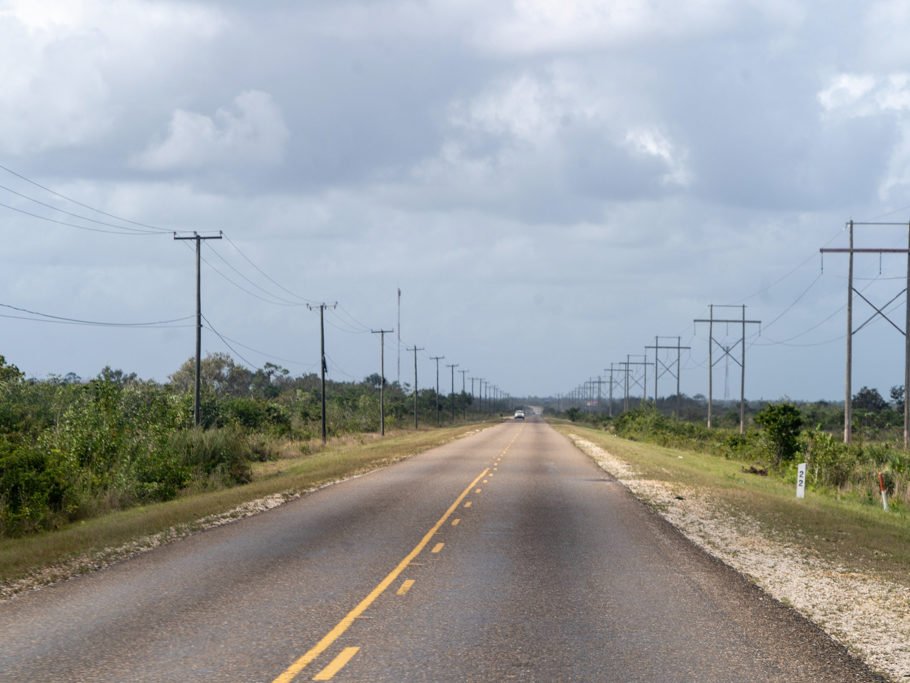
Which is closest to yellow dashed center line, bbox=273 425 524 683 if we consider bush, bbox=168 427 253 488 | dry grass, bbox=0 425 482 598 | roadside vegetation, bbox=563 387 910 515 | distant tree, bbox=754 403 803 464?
dry grass, bbox=0 425 482 598

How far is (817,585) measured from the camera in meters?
11.5

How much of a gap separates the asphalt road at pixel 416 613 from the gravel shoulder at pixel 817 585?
0.33 m

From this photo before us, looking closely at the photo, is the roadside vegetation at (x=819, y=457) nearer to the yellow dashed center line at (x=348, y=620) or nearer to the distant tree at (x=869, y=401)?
the yellow dashed center line at (x=348, y=620)

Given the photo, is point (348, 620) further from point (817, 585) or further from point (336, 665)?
point (817, 585)

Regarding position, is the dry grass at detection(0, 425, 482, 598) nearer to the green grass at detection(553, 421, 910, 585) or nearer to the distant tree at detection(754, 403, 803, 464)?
the green grass at detection(553, 421, 910, 585)

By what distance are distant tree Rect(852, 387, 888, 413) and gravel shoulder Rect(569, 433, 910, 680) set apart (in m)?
108

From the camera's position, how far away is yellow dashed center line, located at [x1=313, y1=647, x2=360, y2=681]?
23.3ft

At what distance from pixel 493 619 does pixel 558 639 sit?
3.31 feet

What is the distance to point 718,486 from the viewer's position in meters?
26.6

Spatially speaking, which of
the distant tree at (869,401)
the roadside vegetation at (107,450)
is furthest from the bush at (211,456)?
the distant tree at (869,401)

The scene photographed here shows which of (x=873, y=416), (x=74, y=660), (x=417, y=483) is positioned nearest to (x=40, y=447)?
(x=417, y=483)

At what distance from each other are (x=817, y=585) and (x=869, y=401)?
117m

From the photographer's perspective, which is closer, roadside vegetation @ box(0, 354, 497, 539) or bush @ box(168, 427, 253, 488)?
roadside vegetation @ box(0, 354, 497, 539)

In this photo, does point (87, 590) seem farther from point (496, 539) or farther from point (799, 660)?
point (799, 660)
